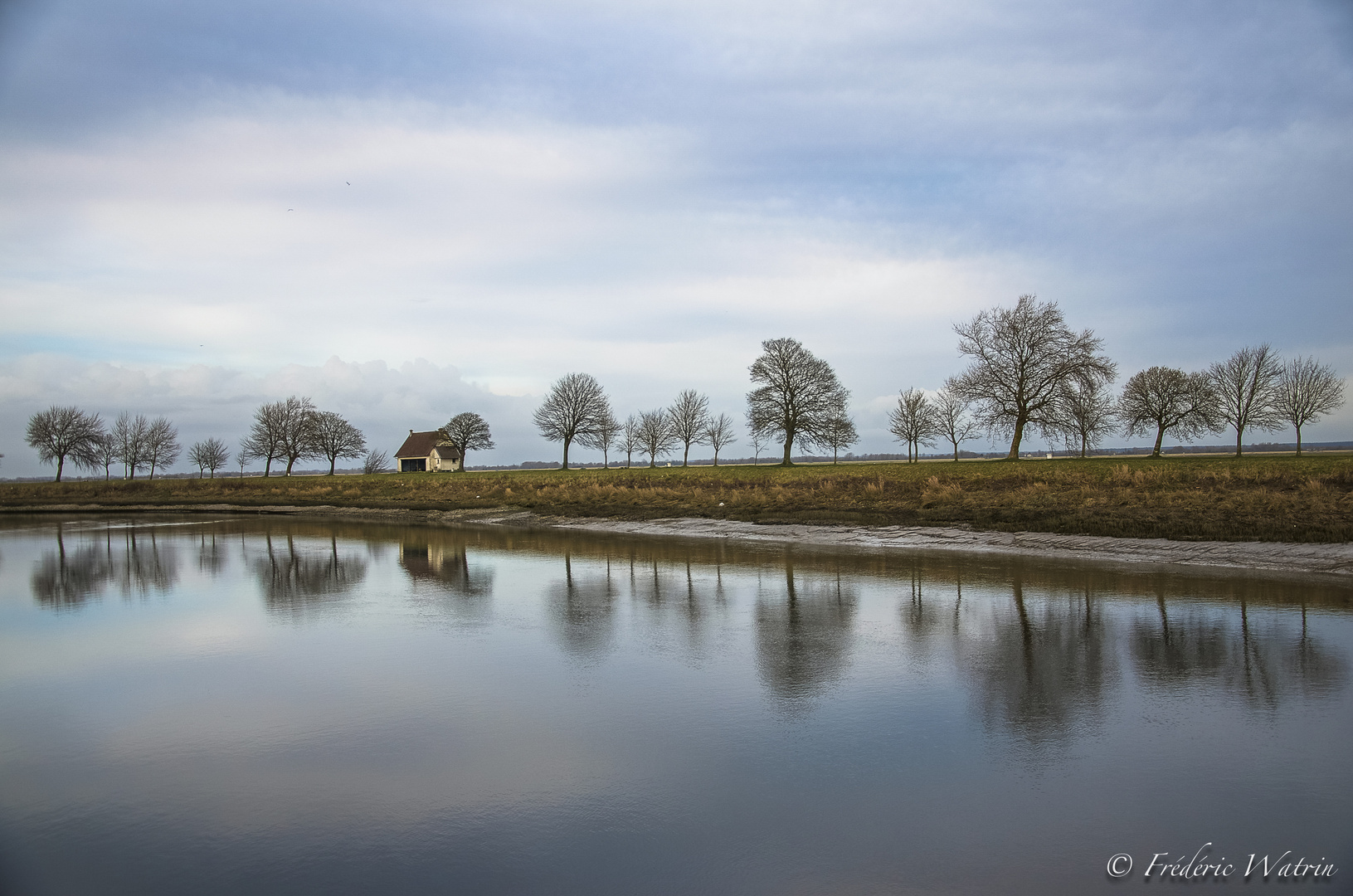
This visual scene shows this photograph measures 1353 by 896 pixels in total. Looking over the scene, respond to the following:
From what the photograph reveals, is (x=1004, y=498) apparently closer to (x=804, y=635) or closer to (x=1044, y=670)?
(x=804, y=635)

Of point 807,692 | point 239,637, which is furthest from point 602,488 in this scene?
point 807,692

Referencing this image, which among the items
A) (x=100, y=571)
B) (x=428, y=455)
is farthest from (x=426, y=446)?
(x=100, y=571)

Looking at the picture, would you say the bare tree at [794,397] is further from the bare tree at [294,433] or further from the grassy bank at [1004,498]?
the bare tree at [294,433]

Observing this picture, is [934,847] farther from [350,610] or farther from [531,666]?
[350,610]

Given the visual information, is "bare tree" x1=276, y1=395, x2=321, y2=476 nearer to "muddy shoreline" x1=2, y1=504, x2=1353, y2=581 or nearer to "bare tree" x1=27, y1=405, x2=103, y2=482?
"bare tree" x1=27, y1=405, x2=103, y2=482

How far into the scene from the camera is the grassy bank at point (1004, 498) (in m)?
19.2

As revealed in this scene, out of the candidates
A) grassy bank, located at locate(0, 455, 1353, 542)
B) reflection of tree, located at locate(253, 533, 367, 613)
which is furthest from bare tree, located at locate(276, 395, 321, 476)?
reflection of tree, located at locate(253, 533, 367, 613)

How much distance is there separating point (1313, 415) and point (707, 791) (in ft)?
211

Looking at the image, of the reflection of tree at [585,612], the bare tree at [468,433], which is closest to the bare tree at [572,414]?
the bare tree at [468,433]

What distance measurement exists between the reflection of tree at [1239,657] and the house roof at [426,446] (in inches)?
3827

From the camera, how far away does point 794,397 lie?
57.8 meters

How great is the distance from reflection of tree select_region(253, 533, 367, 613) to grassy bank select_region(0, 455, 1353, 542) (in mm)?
12184

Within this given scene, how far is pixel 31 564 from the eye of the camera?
2003cm

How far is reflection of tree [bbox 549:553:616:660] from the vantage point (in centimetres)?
1050
